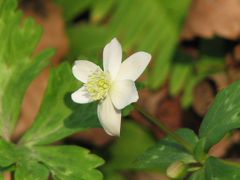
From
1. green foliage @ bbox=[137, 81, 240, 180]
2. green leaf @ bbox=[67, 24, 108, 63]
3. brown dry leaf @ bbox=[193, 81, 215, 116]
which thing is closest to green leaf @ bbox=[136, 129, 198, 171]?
green foliage @ bbox=[137, 81, 240, 180]

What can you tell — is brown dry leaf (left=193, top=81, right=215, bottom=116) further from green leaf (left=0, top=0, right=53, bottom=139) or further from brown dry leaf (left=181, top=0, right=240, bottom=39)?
green leaf (left=0, top=0, right=53, bottom=139)

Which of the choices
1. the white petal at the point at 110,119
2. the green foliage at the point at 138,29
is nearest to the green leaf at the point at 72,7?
the green foliage at the point at 138,29

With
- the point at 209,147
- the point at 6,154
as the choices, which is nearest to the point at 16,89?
the point at 6,154

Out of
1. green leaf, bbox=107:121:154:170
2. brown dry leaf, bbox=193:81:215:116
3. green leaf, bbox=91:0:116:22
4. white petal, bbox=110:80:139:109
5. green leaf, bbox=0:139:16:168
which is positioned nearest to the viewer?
white petal, bbox=110:80:139:109

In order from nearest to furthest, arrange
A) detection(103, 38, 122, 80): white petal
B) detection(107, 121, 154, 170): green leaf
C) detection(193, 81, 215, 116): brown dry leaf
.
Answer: detection(103, 38, 122, 80): white petal < detection(193, 81, 215, 116): brown dry leaf < detection(107, 121, 154, 170): green leaf

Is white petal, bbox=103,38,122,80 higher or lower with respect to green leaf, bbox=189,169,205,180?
higher
